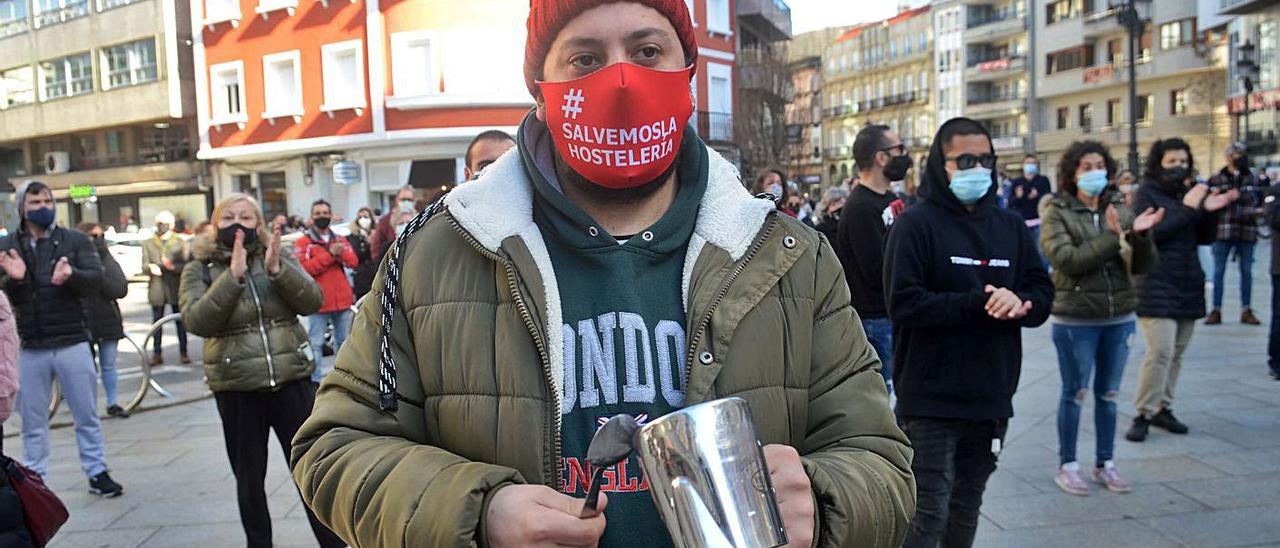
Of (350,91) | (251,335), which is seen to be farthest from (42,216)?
(350,91)

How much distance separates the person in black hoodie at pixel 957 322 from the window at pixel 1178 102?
49.7m

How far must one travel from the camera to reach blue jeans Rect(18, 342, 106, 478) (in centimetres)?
576

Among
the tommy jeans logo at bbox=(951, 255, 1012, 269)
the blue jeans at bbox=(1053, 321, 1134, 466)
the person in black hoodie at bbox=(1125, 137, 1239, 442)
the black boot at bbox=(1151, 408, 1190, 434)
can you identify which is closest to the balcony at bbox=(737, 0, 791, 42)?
the person in black hoodie at bbox=(1125, 137, 1239, 442)

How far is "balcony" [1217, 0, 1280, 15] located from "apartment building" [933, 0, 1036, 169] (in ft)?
89.8

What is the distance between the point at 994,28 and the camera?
62.8 m

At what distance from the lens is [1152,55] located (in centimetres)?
4681

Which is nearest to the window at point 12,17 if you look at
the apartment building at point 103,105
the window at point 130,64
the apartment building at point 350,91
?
the apartment building at point 103,105

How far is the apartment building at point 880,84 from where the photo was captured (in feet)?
263

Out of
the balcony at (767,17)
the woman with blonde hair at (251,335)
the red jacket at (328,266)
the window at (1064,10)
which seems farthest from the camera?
the window at (1064,10)

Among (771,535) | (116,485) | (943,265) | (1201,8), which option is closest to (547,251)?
(771,535)

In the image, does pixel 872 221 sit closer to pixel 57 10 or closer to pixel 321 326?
pixel 321 326

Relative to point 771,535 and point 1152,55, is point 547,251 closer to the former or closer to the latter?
point 771,535

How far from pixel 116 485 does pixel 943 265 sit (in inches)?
217

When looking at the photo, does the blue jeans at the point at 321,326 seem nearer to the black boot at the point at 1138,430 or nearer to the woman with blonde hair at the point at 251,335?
the woman with blonde hair at the point at 251,335
